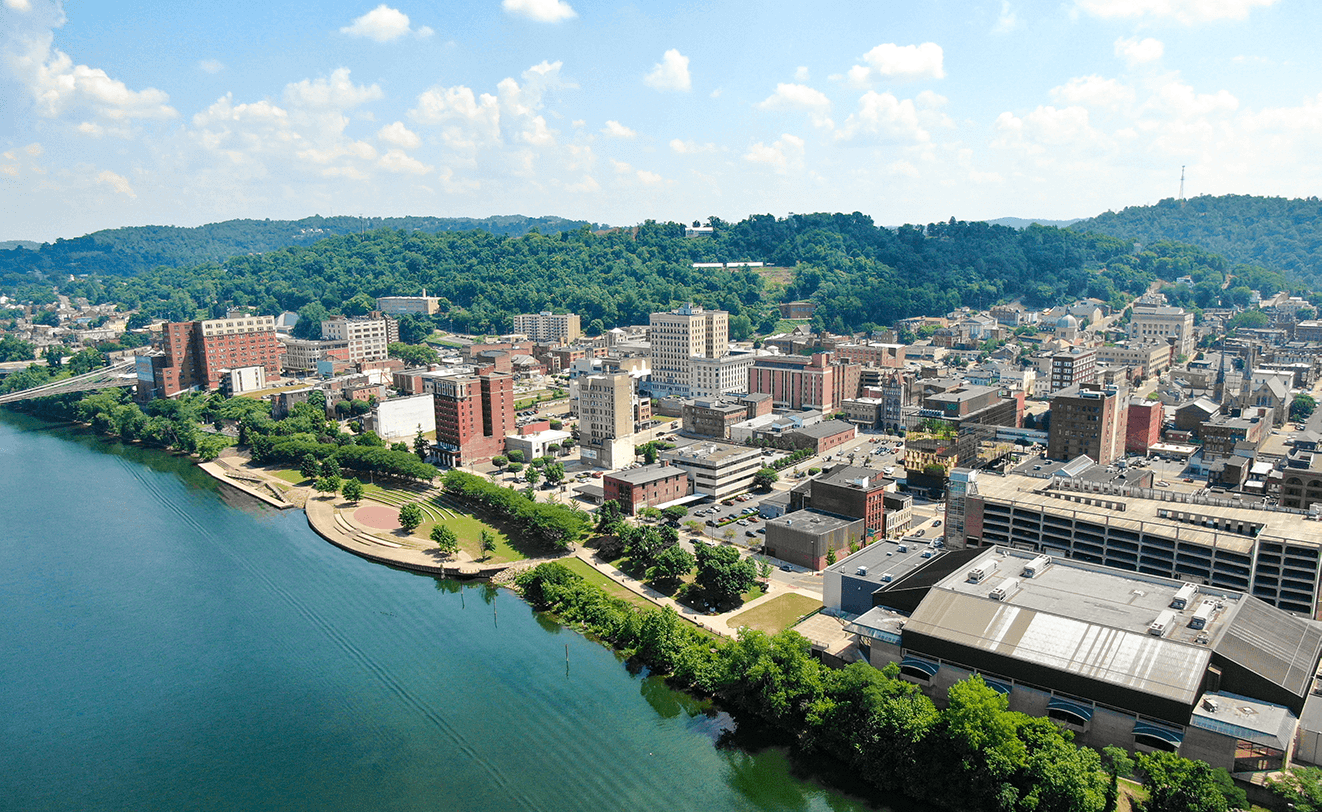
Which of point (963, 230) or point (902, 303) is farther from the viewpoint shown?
point (963, 230)

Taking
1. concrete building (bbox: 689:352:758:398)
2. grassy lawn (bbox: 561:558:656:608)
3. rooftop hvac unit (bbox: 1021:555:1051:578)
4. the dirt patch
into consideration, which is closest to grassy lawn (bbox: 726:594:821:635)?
grassy lawn (bbox: 561:558:656:608)

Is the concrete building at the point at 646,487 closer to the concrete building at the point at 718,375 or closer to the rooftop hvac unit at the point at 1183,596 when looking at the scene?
the concrete building at the point at 718,375

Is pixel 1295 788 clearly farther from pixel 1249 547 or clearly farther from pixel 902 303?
pixel 902 303

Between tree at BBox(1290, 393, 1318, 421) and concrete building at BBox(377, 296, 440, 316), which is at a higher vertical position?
concrete building at BBox(377, 296, 440, 316)

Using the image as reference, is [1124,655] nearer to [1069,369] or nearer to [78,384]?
[1069,369]

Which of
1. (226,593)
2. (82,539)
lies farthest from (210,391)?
(226,593)

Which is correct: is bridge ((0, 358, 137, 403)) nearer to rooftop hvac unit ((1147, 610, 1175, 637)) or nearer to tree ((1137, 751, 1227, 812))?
rooftop hvac unit ((1147, 610, 1175, 637))
